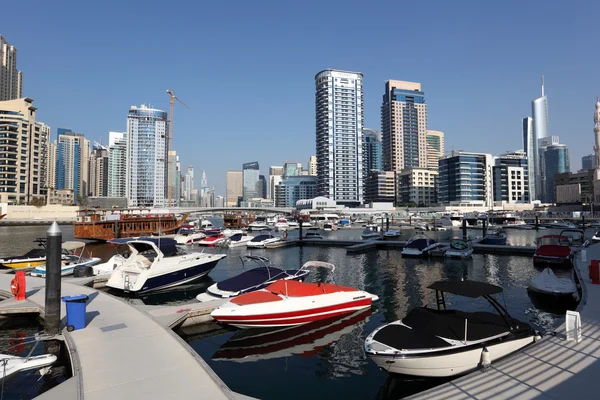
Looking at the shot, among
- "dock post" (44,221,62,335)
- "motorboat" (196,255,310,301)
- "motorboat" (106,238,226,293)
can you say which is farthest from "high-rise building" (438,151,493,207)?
"dock post" (44,221,62,335)

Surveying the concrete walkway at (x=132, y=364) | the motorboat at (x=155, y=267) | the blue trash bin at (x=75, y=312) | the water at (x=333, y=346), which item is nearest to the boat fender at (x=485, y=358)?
the water at (x=333, y=346)

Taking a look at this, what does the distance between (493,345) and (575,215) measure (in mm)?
149086

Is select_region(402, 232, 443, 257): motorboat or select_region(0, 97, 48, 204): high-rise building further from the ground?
select_region(0, 97, 48, 204): high-rise building

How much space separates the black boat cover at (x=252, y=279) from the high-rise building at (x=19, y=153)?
152 metres

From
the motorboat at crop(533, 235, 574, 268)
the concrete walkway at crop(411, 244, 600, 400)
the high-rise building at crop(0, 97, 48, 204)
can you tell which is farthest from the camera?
the high-rise building at crop(0, 97, 48, 204)

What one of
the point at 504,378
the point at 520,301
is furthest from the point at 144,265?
the point at 520,301

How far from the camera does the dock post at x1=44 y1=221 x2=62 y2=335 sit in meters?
13.2

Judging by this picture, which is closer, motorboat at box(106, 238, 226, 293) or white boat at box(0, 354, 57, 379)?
white boat at box(0, 354, 57, 379)

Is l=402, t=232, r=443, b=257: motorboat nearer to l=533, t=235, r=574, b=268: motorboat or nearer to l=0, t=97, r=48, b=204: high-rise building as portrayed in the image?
l=533, t=235, r=574, b=268: motorboat

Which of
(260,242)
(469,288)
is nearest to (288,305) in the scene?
(469,288)

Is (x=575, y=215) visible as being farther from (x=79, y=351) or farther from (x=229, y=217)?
(x=79, y=351)

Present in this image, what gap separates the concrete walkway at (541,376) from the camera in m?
8.16

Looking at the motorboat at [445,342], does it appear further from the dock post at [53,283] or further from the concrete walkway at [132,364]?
the dock post at [53,283]

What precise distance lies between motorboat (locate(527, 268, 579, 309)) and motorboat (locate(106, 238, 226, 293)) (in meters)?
22.7
